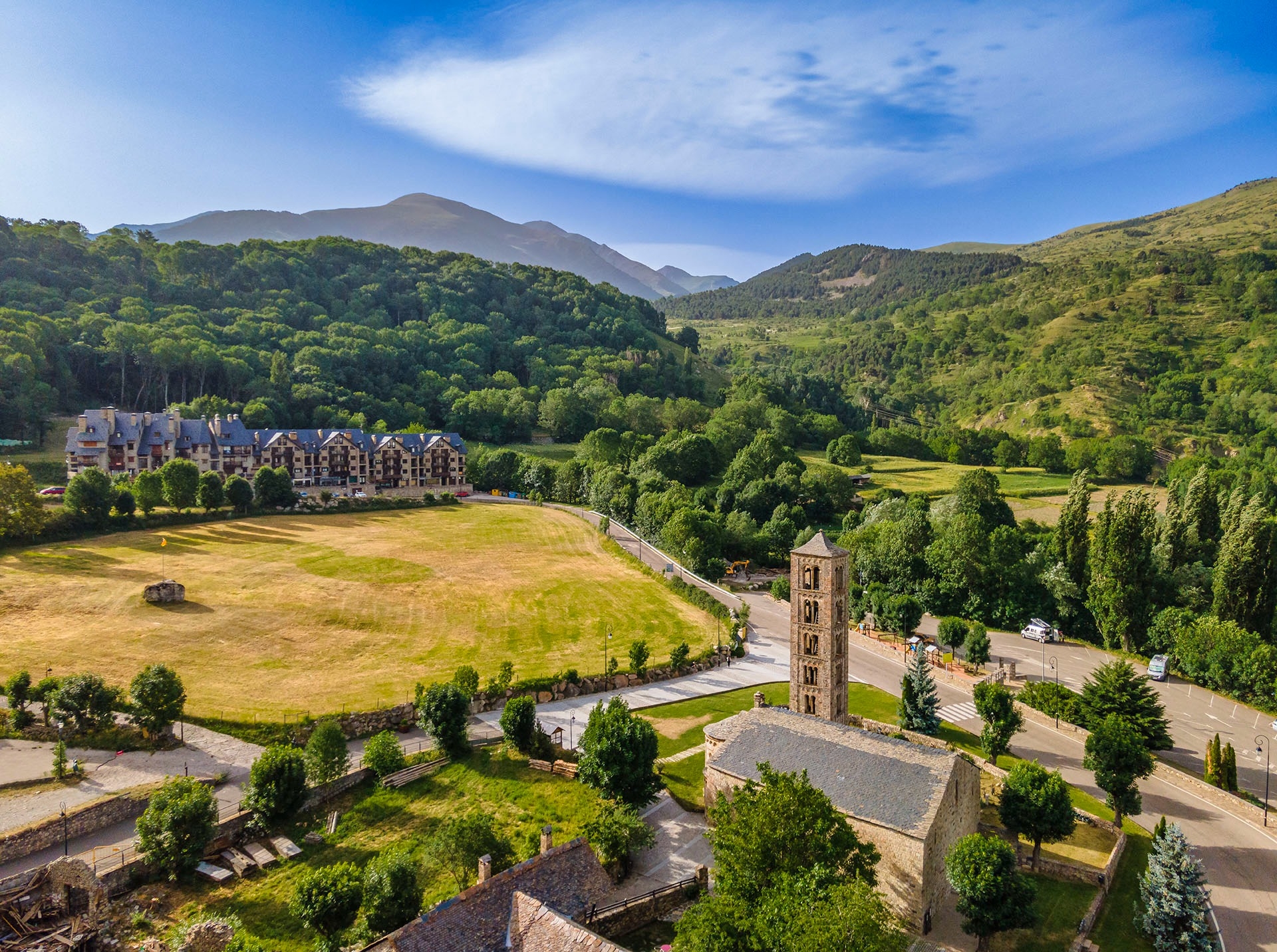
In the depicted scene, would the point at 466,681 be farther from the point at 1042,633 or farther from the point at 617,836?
the point at 1042,633

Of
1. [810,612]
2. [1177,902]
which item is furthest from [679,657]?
[1177,902]

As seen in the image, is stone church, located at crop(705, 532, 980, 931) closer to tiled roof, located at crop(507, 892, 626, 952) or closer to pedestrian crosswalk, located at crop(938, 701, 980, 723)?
pedestrian crosswalk, located at crop(938, 701, 980, 723)

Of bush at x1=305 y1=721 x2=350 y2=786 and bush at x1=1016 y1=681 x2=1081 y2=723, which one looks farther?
bush at x1=1016 y1=681 x2=1081 y2=723

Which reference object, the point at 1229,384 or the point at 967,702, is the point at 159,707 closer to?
the point at 967,702

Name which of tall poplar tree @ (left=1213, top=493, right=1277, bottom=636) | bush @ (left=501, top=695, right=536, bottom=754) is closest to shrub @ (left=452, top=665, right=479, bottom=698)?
bush @ (left=501, top=695, right=536, bottom=754)

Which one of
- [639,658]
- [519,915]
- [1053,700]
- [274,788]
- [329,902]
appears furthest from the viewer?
[639,658]

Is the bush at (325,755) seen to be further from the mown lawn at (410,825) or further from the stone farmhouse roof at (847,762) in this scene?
the stone farmhouse roof at (847,762)
